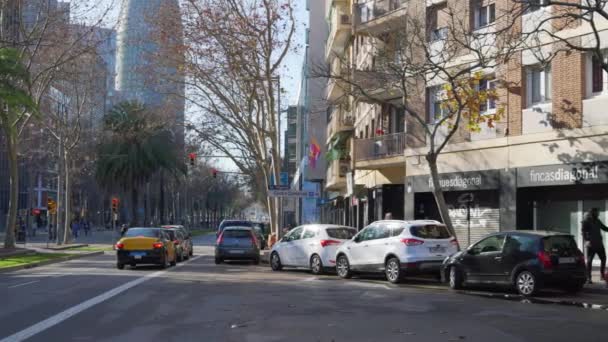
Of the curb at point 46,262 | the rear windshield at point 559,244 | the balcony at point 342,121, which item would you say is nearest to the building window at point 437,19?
the rear windshield at point 559,244

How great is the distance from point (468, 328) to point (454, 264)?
7.12 metres

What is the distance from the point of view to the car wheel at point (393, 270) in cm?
2036

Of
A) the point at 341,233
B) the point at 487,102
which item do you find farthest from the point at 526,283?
the point at 487,102

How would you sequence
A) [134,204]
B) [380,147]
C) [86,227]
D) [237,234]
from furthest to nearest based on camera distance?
[86,227], [134,204], [380,147], [237,234]


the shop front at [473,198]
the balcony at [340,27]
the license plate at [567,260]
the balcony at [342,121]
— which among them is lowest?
the license plate at [567,260]

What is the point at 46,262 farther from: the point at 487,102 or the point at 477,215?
the point at 487,102

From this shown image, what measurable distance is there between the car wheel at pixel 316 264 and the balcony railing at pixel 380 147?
8.62 metres

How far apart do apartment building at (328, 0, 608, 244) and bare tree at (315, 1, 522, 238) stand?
125 millimetres

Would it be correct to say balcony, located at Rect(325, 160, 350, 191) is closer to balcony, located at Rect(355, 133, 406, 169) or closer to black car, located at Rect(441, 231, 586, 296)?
balcony, located at Rect(355, 133, 406, 169)

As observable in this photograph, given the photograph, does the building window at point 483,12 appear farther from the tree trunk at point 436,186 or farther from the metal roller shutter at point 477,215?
the tree trunk at point 436,186

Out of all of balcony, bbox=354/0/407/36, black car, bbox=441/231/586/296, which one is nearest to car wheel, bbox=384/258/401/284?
black car, bbox=441/231/586/296

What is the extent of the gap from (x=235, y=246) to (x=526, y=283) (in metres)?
15.8

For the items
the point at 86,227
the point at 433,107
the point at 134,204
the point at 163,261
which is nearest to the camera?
the point at 163,261

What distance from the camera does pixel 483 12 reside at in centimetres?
2750
